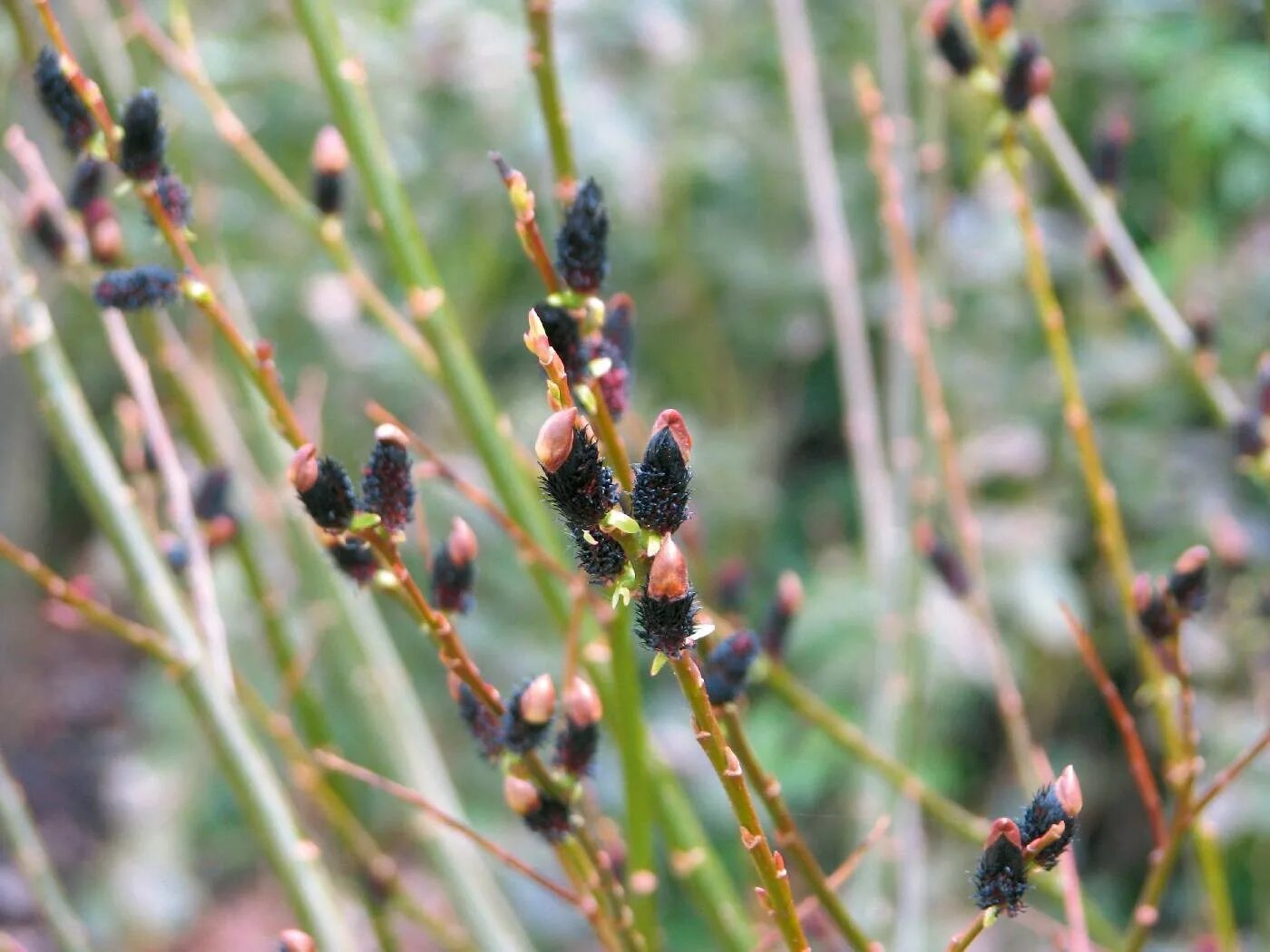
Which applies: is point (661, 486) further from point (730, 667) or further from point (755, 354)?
point (755, 354)

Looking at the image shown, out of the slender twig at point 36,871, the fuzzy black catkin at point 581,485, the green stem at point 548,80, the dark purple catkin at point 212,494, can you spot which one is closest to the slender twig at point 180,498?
the dark purple catkin at point 212,494

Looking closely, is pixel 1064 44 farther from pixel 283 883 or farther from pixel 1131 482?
pixel 283 883

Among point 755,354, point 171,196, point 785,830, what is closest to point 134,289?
point 171,196

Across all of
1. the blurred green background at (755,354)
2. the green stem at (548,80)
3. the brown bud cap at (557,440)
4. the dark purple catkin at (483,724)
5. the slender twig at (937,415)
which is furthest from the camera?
the blurred green background at (755,354)

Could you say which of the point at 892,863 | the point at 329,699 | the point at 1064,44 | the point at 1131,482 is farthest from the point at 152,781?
the point at 1064,44

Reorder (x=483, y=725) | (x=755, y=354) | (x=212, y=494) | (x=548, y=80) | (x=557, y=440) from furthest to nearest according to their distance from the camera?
(x=755, y=354) → (x=212, y=494) → (x=548, y=80) → (x=483, y=725) → (x=557, y=440)

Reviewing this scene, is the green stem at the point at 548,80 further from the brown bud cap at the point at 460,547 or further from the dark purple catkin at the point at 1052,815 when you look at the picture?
the dark purple catkin at the point at 1052,815

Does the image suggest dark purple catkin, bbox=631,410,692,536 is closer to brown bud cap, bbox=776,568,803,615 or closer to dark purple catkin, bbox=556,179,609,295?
dark purple catkin, bbox=556,179,609,295
